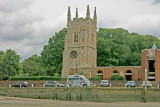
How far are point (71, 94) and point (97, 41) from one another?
43.0m

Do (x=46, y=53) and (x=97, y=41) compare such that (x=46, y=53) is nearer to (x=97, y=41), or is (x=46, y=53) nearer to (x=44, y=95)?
(x=97, y=41)

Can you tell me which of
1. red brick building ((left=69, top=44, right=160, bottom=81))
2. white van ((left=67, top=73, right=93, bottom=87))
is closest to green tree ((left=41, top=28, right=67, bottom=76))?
red brick building ((left=69, top=44, right=160, bottom=81))

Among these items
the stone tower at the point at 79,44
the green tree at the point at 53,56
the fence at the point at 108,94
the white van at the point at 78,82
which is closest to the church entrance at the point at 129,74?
the stone tower at the point at 79,44

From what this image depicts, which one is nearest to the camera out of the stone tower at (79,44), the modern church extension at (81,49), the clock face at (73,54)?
the modern church extension at (81,49)

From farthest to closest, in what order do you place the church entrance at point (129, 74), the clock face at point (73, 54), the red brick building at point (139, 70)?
the clock face at point (73, 54) < the church entrance at point (129, 74) < the red brick building at point (139, 70)

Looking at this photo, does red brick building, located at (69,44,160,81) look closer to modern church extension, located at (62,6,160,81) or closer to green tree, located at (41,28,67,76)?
modern church extension, located at (62,6,160,81)

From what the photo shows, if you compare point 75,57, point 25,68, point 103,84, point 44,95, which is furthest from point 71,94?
point 25,68

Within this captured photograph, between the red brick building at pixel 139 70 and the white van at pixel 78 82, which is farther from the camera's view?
the red brick building at pixel 139 70

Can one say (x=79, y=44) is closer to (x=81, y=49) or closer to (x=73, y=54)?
(x=81, y=49)

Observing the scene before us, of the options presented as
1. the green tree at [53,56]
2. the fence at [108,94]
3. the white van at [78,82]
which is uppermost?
the green tree at [53,56]

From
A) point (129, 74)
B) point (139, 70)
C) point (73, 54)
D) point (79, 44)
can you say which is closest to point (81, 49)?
point (79, 44)

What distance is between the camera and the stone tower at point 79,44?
3072 inches

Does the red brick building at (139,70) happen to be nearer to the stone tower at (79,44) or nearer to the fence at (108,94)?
the stone tower at (79,44)

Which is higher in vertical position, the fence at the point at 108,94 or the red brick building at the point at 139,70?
the red brick building at the point at 139,70
